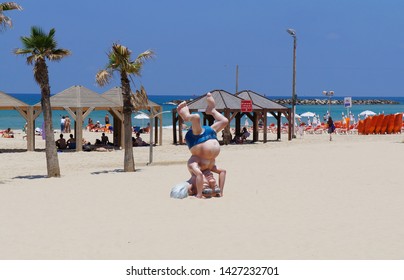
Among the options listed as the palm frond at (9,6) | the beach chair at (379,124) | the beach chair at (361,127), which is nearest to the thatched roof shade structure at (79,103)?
the palm frond at (9,6)

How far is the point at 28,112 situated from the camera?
30.2 meters

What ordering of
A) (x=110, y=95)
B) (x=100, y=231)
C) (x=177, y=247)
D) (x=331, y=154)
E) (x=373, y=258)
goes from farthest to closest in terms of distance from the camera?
(x=110, y=95), (x=331, y=154), (x=100, y=231), (x=177, y=247), (x=373, y=258)

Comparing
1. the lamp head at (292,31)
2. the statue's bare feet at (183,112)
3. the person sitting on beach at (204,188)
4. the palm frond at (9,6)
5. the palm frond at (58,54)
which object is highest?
the lamp head at (292,31)

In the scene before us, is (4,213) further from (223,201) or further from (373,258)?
(373,258)

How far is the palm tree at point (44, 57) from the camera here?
18.5 m

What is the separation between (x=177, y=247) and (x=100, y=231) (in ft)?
5.40

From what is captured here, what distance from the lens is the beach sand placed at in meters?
8.55

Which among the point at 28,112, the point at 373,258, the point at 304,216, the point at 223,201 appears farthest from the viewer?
the point at 28,112

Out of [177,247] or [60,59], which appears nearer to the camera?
[177,247]

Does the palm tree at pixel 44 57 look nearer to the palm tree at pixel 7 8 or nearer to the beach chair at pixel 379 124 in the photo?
the palm tree at pixel 7 8

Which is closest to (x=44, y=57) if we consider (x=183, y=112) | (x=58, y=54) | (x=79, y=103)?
(x=58, y=54)

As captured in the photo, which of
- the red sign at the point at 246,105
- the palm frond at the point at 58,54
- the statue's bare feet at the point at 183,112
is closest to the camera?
the statue's bare feet at the point at 183,112

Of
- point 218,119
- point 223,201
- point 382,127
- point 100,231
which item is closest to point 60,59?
point 218,119

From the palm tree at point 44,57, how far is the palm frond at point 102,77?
3.66 ft
